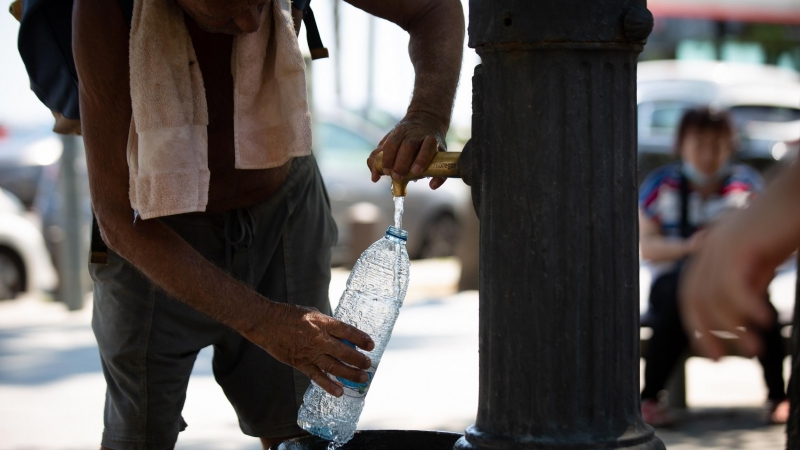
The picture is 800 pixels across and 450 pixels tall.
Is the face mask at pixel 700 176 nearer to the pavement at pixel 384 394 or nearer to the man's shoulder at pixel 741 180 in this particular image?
the man's shoulder at pixel 741 180

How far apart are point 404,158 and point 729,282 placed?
1.03 metres

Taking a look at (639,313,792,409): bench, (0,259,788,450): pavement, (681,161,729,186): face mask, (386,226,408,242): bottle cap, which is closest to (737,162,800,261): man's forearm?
(386,226,408,242): bottle cap

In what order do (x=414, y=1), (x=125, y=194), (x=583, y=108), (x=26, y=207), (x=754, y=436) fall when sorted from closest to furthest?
(x=583, y=108) < (x=125, y=194) < (x=414, y=1) < (x=754, y=436) < (x=26, y=207)

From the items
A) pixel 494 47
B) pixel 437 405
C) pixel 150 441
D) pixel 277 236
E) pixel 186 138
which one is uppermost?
pixel 494 47

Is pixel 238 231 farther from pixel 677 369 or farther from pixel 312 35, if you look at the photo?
pixel 677 369

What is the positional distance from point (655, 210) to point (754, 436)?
1145 millimetres

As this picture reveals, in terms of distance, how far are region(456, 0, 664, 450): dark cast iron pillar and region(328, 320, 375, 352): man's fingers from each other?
12.6 inches

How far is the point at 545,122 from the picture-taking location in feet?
6.23

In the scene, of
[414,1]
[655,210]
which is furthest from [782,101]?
[414,1]

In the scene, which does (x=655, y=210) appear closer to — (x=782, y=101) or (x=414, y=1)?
(x=414, y=1)

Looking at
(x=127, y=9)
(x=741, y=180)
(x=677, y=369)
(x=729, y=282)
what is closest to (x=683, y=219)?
(x=741, y=180)

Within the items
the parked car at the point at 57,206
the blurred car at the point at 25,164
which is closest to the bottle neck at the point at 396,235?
the parked car at the point at 57,206

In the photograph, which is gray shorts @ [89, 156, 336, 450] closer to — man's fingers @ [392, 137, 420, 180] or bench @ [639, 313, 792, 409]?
man's fingers @ [392, 137, 420, 180]

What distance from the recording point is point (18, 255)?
9.75 meters
